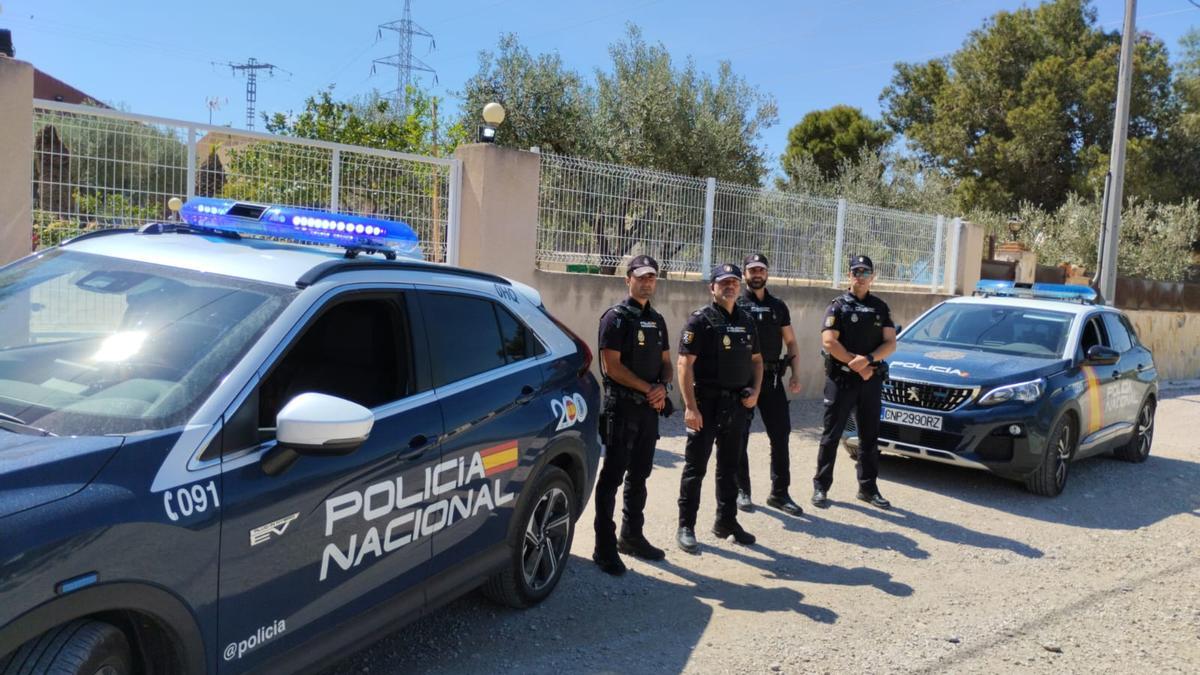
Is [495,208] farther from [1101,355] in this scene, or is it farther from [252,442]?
[252,442]

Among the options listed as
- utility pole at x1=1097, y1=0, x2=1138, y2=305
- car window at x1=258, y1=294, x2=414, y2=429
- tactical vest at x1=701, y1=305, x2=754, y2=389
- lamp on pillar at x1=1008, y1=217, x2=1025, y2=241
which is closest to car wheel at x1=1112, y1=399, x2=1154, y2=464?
utility pole at x1=1097, y1=0, x2=1138, y2=305

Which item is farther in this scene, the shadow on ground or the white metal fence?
the white metal fence

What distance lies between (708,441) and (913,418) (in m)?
2.82

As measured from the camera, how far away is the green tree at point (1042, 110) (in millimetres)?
31438

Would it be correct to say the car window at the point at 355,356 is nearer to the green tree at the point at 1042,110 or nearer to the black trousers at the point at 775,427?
the black trousers at the point at 775,427

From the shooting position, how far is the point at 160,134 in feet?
24.5

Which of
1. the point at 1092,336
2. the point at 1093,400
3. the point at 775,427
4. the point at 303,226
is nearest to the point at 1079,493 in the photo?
the point at 1093,400

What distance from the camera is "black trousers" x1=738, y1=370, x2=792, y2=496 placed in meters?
6.92

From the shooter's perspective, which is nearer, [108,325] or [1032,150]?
[108,325]

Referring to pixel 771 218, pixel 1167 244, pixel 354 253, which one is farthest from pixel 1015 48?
pixel 354 253

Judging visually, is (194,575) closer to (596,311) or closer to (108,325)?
(108,325)

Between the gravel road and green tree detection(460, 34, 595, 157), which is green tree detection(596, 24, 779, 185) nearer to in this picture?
green tree detection(460, 34, 595, 157)

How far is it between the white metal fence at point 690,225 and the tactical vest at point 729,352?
453 cm

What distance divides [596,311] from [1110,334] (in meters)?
5.16
